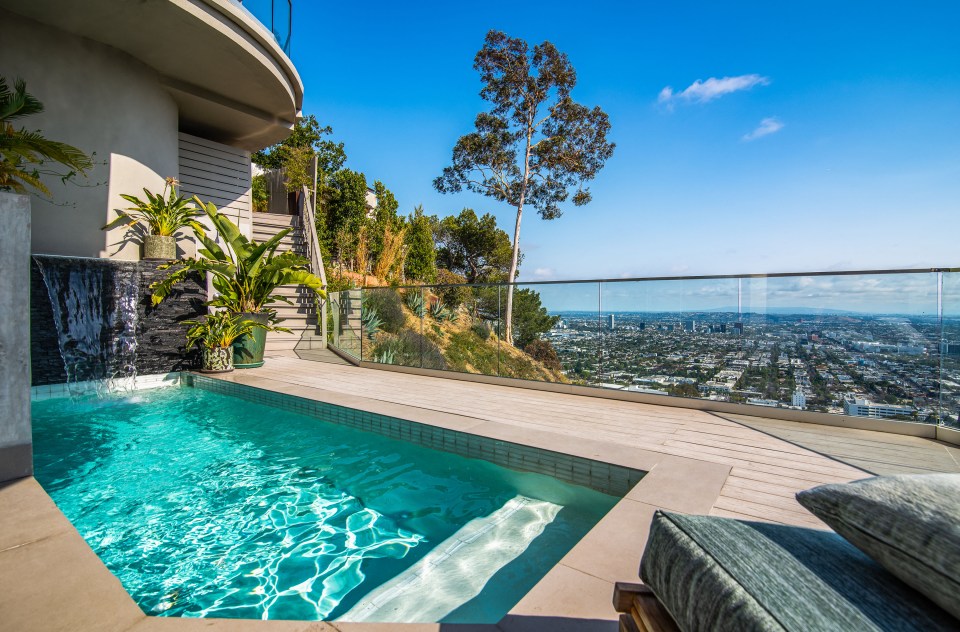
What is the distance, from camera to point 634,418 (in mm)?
3943

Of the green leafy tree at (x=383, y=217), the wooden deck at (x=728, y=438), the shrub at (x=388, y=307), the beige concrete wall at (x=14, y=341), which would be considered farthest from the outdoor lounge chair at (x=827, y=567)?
the green leafy tree at (x=383, y=217)

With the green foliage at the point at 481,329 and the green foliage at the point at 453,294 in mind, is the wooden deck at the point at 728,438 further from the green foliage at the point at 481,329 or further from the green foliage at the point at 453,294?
the green foliage at the point at 453,294

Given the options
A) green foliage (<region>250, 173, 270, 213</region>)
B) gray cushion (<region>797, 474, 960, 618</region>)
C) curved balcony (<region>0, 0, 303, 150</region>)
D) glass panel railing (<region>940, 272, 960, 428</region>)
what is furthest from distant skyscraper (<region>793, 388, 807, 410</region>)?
green foliage (<region>250, 173, 270, 213</region>)

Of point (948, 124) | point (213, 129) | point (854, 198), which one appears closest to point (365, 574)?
point (213, 129)

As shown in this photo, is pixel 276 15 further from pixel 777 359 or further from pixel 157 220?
pixel 777 359

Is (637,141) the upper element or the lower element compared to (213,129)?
upper

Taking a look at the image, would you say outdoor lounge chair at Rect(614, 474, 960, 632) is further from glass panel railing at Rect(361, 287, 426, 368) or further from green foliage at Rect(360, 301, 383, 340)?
green foliage at Rect(360, 301, 383, 340)

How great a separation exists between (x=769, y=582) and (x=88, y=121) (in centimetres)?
851

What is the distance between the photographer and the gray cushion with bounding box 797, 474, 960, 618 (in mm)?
626

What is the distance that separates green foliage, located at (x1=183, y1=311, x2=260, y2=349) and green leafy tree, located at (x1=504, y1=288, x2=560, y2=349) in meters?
3.78

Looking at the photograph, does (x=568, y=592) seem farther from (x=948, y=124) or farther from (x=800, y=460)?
(x=948, y=124)

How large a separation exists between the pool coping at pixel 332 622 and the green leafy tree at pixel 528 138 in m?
16.2

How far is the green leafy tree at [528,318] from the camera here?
17.0ft

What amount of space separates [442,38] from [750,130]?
1646cm
